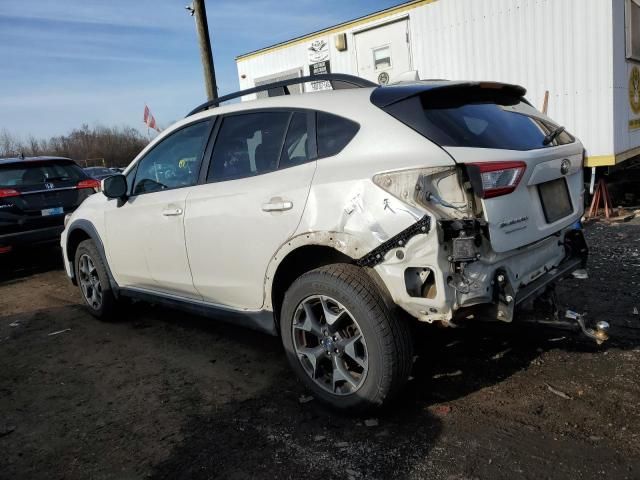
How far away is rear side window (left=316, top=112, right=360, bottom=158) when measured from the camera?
9.57 ft

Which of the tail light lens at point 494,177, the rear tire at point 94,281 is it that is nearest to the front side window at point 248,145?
the tail light lens at point 494,177

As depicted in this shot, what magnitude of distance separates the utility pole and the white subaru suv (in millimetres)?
6559

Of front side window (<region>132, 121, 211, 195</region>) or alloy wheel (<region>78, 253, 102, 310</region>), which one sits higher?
front side window (<region>132, 121, 211, 195</region>)

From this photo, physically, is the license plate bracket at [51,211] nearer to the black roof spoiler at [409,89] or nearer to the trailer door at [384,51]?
the trailer door at [384,51]

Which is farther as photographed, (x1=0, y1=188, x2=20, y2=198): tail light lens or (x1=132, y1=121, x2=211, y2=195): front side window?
(x1=0, y1=188, x2=20, y2=198): tail light lens

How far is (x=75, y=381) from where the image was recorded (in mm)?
3729

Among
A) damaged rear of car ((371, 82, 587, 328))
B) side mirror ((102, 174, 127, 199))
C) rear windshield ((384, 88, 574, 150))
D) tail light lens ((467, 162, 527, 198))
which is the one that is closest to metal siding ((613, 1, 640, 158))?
rear windshield ((384, 88, 574, 150))

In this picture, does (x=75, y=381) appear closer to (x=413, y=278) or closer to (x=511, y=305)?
(x=413, y=278)

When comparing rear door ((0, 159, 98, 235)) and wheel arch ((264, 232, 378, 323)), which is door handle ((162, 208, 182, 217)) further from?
rear door ((0, 159, 98, 235))

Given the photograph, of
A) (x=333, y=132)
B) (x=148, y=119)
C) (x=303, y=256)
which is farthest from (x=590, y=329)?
(x=148, y=119)

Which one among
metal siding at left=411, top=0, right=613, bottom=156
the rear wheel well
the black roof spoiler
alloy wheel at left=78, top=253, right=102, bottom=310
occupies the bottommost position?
alloy wheel at left=78, top=253, right=102, bottom=310

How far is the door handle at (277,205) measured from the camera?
9.85 feet

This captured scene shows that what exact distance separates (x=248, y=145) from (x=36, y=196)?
527 cm

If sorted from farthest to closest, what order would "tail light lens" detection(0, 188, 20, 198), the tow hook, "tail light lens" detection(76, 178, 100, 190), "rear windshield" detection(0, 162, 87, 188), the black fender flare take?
"tail light lens" detection(76, 178, 100, 190)
"rear windshield" detection(0, 162, 87, 188)
"tail light lens" detection(0, 188, 20, 198)
the black fender flare
the tow hook
